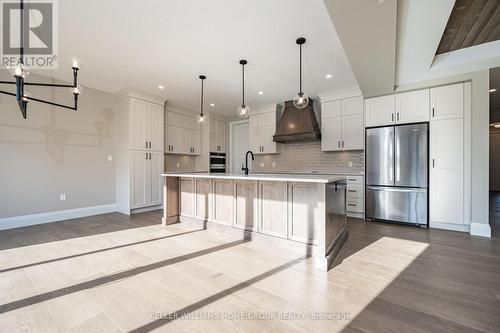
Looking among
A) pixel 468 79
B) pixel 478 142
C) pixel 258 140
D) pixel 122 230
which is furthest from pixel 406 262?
pixel 258 140

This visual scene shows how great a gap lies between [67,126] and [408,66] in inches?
245

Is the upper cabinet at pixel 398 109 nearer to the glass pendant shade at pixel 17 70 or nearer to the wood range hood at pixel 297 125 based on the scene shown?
the wood range hood at pixel 297 125

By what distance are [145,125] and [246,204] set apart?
131 inches

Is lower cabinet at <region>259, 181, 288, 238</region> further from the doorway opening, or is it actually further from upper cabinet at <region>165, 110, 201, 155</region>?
upper cabinet at <region>165, 110, 201, 155</region>

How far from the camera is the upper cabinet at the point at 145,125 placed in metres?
4.61

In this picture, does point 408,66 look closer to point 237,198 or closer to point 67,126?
point 237,198

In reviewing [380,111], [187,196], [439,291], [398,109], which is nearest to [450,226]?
[398,109]

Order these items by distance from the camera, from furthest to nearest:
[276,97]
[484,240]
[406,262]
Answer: [276,97]
[484,240]
[406,262]

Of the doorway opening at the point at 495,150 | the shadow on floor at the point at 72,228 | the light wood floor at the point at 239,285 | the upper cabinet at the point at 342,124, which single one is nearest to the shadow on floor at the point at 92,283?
the light wood floor at the point at 239,285

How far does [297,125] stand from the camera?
5.04 metres

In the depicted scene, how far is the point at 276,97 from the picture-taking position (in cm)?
514

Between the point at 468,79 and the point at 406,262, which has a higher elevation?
A: the point at 468,79

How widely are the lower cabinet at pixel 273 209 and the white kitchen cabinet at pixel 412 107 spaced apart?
2.92 metres

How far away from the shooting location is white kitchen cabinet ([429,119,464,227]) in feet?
11.2
